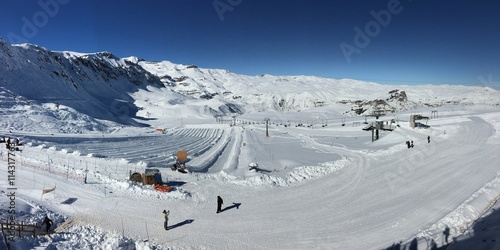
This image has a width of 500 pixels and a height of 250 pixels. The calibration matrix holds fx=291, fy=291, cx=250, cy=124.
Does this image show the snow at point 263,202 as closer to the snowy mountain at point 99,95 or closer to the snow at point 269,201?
the snow at point 269,201

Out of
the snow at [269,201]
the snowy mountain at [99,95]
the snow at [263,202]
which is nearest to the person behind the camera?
the snow at [269,201]

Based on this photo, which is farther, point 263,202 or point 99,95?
point 99,95

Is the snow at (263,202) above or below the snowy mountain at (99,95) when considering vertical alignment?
below

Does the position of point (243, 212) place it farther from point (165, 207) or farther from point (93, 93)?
point (93, 93)

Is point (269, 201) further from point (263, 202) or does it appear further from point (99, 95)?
point (99, 95)

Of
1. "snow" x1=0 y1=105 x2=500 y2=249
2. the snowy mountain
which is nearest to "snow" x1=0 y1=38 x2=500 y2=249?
"snow" x1=0 y1=105 x2=500 y2=249

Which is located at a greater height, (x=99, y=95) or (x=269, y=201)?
(x=99, y=95)

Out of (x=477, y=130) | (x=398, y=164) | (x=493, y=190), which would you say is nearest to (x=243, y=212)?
(x=493, y=190)

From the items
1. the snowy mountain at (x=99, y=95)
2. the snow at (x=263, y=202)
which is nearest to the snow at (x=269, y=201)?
the snow at (x=263, y=202)

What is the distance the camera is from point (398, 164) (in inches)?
942

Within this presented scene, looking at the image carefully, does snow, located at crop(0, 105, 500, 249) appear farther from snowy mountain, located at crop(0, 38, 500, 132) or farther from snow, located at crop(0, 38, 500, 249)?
snowy mountain, located at crop(0, 38, 500, 132)

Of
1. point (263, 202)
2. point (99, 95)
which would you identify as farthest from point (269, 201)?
point (99, 95)

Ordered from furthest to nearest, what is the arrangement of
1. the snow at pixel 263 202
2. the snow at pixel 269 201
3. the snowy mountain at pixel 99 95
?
the snowy mountain at pixel 99 95 < the snow at pixel 263 202 < the snow at pixel 269 201

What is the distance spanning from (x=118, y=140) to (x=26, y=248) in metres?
30.8
